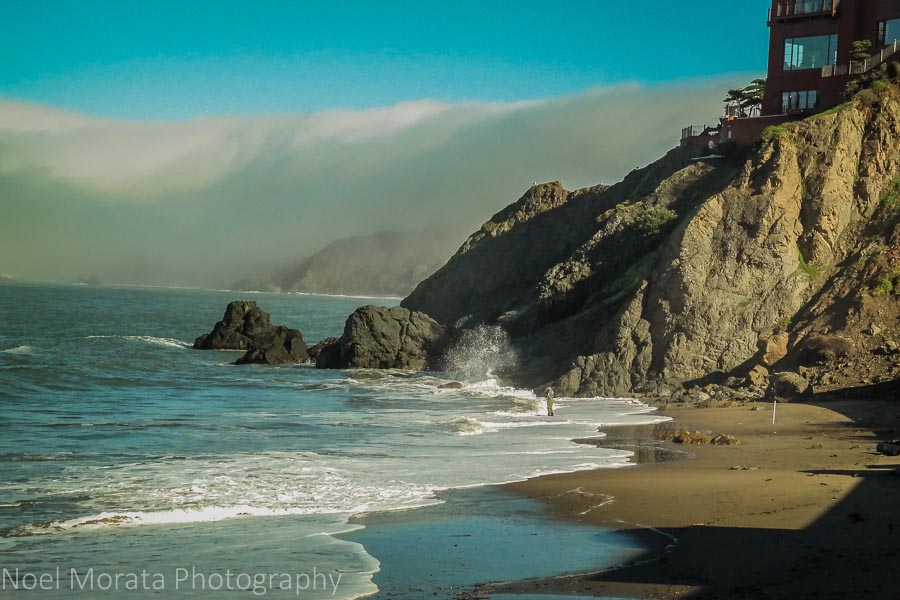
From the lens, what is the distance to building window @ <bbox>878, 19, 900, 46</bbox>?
1891 inches

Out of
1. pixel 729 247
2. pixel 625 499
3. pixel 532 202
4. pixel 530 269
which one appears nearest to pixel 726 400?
pixel 729 247

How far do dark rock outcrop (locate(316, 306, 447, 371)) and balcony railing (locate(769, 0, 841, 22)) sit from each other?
85.6ft

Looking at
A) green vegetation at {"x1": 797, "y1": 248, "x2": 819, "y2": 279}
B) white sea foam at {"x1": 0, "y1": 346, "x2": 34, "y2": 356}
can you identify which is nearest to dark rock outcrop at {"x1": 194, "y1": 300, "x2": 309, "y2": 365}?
white sea foam at {"x1": 0, "y1": 346, "x2": 34, "y2": 356}

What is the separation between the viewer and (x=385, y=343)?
178 feet

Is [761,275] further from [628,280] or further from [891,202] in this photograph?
[628,280]

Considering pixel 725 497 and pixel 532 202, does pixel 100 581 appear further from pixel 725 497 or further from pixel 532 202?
pixel 532 202

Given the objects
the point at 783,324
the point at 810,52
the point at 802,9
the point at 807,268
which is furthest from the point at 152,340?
the point at 807,268

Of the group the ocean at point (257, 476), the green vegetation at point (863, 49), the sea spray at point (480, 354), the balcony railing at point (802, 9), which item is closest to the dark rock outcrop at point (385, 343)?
the sea spray at point (480, 354)

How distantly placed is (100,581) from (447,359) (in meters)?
42.6

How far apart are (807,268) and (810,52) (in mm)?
18646

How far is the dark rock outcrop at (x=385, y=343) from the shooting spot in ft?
176

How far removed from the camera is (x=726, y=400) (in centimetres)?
3189

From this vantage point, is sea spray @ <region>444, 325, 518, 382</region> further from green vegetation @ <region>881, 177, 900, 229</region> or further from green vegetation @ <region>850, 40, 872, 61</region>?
green vegetation @ <region>850, 40, 872, 61</region>

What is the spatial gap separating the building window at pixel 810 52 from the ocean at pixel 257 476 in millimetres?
25325
